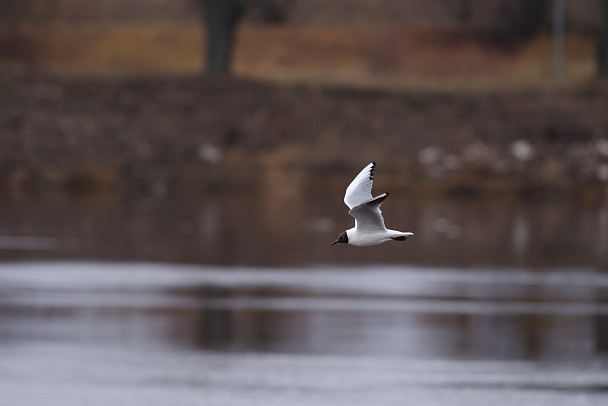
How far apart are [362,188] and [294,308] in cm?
1370

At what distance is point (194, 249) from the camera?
32.7m

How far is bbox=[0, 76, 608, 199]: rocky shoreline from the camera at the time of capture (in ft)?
148

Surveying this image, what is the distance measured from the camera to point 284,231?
35.3 m

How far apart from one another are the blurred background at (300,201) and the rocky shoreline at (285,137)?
0.08 metres

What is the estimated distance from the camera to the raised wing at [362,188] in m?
12.0

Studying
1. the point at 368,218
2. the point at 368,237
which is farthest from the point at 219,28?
the point at 368,237

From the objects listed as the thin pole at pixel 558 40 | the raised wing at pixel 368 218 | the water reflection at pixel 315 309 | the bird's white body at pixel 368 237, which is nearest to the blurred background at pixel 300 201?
the water reflection at pixel 315 309

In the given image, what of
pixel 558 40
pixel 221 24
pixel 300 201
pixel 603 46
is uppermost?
pixel 558 40

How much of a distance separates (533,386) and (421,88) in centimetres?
3257

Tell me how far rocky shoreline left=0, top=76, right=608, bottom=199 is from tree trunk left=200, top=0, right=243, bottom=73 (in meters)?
2.54

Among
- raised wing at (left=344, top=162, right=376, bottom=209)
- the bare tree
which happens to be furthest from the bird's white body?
the bare tree

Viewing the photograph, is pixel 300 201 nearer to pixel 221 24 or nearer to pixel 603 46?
pixel 221 24

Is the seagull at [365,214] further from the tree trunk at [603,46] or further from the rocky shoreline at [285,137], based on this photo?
the tree trunk at [603,46]

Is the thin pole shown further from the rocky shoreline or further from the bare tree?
the bare tree
